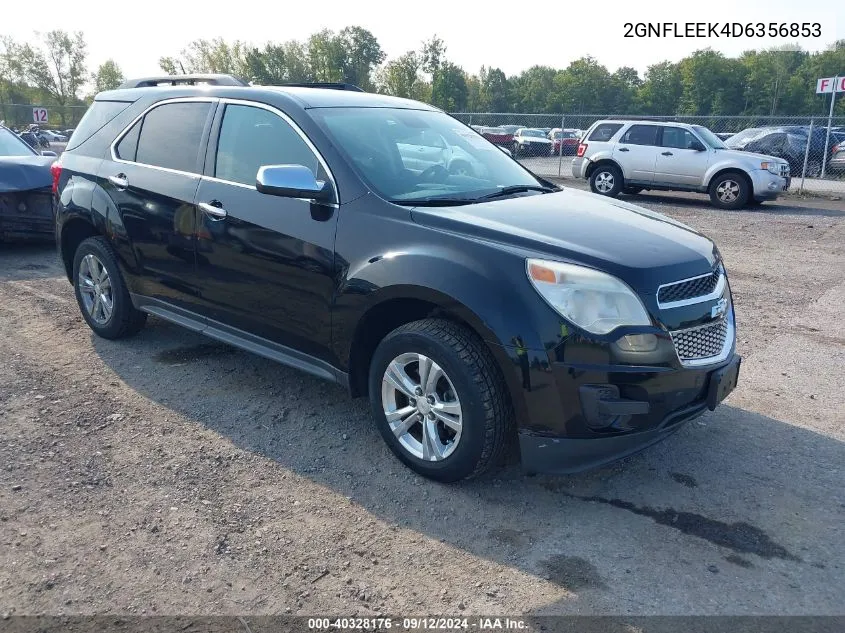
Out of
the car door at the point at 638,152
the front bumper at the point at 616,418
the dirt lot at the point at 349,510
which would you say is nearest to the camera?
the dirt lot at the point at 349,510

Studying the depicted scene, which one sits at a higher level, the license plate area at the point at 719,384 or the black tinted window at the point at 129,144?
the black tinted window at the point at 129,144

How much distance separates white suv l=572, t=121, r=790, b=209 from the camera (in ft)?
45.7

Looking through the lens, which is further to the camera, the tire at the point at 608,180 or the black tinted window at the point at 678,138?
the tire at the point at 608,180

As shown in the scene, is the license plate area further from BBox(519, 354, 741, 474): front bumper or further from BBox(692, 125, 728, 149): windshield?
BBox(692, 125, 728, 149): windshield

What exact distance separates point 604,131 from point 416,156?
1327 cm

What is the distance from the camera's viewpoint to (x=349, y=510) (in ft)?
10.6

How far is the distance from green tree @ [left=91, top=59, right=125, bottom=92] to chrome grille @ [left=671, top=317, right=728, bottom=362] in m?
89.3

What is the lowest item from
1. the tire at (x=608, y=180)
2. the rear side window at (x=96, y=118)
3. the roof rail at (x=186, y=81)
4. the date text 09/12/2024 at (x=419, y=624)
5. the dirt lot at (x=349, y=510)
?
the date text 09/12/2024 at (x=419, y=624)

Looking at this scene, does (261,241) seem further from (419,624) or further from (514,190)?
(419,624)

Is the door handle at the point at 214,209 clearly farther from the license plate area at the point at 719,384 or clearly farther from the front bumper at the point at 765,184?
the front bumper at the point at 765,184

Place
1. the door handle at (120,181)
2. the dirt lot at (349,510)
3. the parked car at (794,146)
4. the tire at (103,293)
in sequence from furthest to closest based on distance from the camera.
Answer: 1. the parked car at (794,146)
2. the tire at (103,293)
3. the door handle at (120,181)
4. the dirt lot at (349,510)

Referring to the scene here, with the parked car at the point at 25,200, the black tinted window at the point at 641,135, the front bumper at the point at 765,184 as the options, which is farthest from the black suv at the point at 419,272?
the black tinted window at the point at 641,135

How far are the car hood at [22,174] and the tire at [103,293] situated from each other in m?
3.36

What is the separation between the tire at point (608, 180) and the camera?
1577 cm
